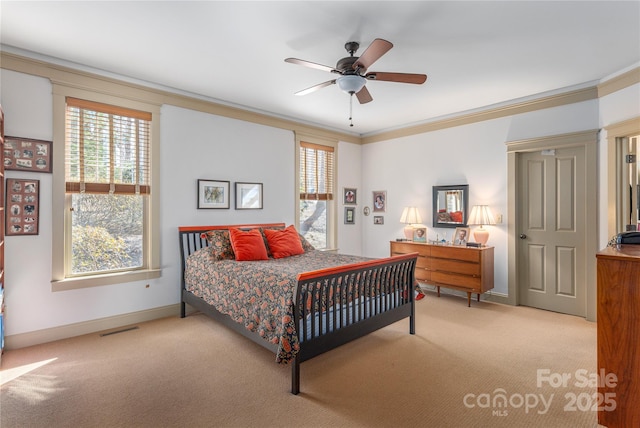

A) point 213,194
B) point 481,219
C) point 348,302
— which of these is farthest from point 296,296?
point 481,219

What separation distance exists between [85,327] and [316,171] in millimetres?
3809

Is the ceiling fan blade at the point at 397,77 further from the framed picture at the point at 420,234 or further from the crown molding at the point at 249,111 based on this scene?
the framed picture at the point at 420,234

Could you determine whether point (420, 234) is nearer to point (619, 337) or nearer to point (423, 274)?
point (423, 274)

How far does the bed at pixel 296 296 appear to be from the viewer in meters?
2.45

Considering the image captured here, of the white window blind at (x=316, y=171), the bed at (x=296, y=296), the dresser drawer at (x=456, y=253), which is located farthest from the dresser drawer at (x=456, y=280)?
the white window blind at (x=316, y=171)

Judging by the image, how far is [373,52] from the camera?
2.35 meters

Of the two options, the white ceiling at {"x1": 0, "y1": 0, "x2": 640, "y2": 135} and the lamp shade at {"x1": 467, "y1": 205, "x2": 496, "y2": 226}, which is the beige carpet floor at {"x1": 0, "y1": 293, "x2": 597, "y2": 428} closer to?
the lamp shade at {"x1": 467, "y1": 205, "x2": 496, "y2": 226}

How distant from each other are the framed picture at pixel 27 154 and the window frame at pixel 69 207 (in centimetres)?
7

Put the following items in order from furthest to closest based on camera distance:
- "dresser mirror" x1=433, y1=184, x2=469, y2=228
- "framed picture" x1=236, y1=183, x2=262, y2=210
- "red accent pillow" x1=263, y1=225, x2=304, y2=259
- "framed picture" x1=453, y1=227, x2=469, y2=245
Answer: "dresser mirror" x1=433, y1=184, x2=469, y2=228 → "framed picture" x1=453, y1=227, x2=469, y2=245 → "framed picture" x1=236, y1=183, x2=262, y2=210 → "red accent pillow" x1=263, y1=225, x2=304, y2=259

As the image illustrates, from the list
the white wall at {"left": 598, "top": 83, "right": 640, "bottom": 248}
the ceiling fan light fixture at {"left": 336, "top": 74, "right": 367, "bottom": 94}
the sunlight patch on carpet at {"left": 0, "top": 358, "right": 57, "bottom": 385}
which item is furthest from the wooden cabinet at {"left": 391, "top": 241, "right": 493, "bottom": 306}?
the sunlight patch on carpet at {"left": 0, "top": 358, "right": 57, "bottom": 385}

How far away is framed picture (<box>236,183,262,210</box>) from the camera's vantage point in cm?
464

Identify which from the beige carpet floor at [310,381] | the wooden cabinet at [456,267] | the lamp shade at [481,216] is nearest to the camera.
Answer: the beige carpet floor at [310,381]

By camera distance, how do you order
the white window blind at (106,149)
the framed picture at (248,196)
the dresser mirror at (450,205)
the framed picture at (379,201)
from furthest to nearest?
the framed picture at (379,201) < the dresser mirror at (450,205) < the framed picture at (248,196) < the white window blind at (106,149)

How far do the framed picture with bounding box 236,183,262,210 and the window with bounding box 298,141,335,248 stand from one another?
850 millimetres
